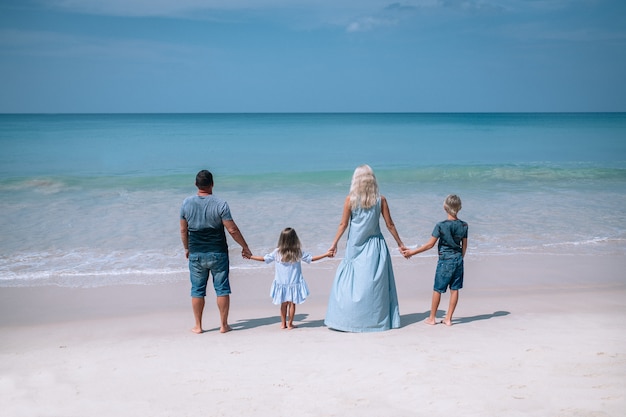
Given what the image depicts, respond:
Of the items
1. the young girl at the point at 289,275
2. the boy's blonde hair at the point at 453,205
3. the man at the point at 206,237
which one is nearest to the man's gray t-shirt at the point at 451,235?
the boy's blonde hair at the point at 453,205

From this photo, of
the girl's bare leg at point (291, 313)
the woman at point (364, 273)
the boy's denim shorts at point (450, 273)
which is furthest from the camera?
the girl's bare leg at point (291, 313)

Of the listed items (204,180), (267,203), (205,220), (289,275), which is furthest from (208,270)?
(267,203)

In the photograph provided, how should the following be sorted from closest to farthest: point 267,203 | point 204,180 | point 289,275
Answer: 1. point 204,180
2. point 289,275
3. point 267,203

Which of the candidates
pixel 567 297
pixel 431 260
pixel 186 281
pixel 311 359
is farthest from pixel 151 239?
pixel 567 297

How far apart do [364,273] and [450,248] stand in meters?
0.92

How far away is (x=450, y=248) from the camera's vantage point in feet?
18.8

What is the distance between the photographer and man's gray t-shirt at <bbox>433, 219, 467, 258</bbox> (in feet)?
18.5

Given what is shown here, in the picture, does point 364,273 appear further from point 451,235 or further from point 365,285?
point 451,235

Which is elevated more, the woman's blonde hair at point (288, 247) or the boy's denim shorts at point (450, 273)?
the woman's blonde hair at point (288, 247)

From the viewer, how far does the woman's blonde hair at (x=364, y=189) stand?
18.2ft

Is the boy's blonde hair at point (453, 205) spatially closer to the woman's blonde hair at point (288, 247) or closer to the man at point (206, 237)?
the woman's blonde hair at point (288, 247)

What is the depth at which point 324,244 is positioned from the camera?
407 inches

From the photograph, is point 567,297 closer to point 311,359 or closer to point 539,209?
point 311,359

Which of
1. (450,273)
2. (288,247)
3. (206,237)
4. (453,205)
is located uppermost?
(453,205)
